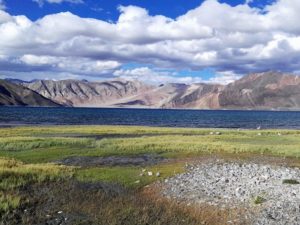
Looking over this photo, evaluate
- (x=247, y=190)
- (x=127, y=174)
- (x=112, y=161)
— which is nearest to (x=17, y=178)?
(x=127, y=174)

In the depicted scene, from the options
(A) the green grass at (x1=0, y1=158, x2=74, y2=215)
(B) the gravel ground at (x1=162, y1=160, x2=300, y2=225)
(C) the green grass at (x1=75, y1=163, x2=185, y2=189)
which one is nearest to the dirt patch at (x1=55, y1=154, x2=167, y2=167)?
(C) the green grass at (x1=75, y1=163, x2=185, y2=189)

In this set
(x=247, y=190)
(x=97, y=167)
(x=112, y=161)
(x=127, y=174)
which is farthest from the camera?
(x=112, y=161)

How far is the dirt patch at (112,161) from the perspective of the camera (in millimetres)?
45125

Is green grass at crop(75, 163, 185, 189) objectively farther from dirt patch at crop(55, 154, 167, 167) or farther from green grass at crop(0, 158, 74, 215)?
dirt patch at crop(55, 154, 167, 167)

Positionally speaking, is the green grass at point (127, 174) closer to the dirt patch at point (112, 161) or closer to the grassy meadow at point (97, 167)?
the grassy meadow at point (97, 167)

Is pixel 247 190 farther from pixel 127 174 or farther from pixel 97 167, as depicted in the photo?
pixel 97 167

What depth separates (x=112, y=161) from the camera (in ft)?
156

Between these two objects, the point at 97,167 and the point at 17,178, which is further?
the point at 97,167

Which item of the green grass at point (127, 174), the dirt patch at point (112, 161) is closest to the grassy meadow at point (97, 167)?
the green grass at point (127, 174)

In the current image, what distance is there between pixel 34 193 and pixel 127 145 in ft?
120

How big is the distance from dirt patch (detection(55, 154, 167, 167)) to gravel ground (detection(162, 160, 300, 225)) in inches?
341

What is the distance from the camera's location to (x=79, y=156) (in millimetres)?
50469

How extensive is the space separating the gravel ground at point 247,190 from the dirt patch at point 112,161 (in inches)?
341

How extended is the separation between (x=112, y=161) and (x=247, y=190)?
20.5 meters
